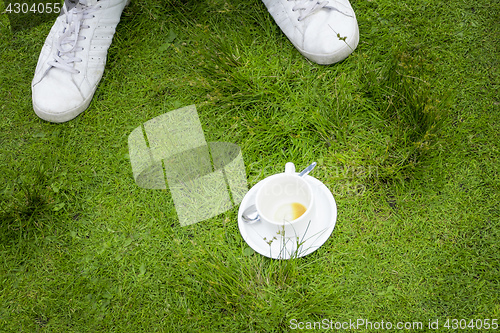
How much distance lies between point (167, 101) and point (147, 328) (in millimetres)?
1114

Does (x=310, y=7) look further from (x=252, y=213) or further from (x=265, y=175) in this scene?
(x=252, y=213)

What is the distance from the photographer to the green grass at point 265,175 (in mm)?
1710

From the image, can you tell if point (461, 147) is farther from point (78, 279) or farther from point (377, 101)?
point (78, 279)

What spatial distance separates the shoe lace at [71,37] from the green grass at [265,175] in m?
0.19

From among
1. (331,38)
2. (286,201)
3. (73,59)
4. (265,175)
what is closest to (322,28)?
(331,38)

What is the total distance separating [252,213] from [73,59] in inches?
49.8

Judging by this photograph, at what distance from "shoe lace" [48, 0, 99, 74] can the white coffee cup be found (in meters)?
1.22

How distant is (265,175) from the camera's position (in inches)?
76.9

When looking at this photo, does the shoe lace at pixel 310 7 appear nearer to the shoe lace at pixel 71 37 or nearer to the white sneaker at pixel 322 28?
the white sneaker at pixel 322 28

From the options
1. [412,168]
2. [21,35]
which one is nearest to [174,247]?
[412,168]

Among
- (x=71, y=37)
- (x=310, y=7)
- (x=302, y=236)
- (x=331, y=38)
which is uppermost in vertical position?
(x=71, y=37)

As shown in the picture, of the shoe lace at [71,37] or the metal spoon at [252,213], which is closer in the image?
the metal spoon at [252,213]

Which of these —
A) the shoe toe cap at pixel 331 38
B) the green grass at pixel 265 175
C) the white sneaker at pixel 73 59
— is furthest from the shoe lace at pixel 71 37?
the shoe toe cap at pixel 331 38

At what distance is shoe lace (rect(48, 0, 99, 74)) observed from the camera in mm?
2145
